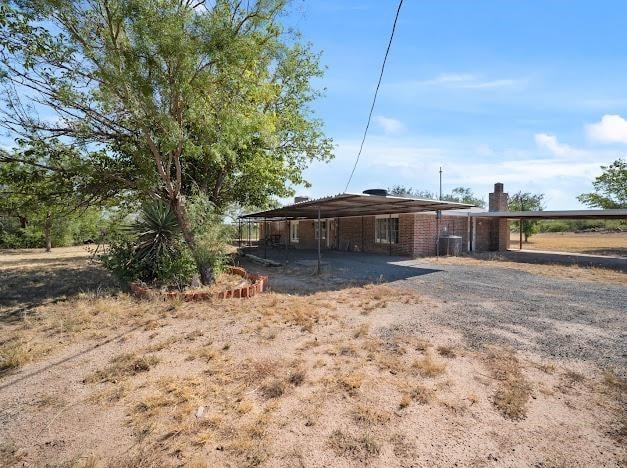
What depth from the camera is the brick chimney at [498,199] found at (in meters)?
20.3

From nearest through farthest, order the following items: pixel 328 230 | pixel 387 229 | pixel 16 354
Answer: pixel 16 354 → pixel 387 229 → pixel 328 230

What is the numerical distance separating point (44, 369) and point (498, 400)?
467cm

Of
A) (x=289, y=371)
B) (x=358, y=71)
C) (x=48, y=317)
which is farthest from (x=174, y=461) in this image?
(x=358, y=71)

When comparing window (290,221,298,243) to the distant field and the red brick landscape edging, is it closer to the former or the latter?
the distant field

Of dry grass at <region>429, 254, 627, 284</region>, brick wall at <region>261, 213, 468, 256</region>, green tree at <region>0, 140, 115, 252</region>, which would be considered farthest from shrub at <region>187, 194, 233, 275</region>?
brick wall at <region>261, 213, 468, 256</region>

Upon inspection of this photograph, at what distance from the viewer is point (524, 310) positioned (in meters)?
6.47

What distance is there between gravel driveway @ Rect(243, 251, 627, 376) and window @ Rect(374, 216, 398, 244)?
588 cm

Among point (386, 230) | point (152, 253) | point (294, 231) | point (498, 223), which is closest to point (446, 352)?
point (152, 253)

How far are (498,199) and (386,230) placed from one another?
7.72 m

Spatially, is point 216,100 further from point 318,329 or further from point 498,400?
point 498,400

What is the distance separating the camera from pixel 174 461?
7.89 feet

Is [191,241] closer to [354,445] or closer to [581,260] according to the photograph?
[354,445]

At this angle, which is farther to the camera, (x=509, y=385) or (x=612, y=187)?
(x=612, y=187)

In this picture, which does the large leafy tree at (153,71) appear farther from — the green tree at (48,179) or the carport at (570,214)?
the carport at (570,214)
